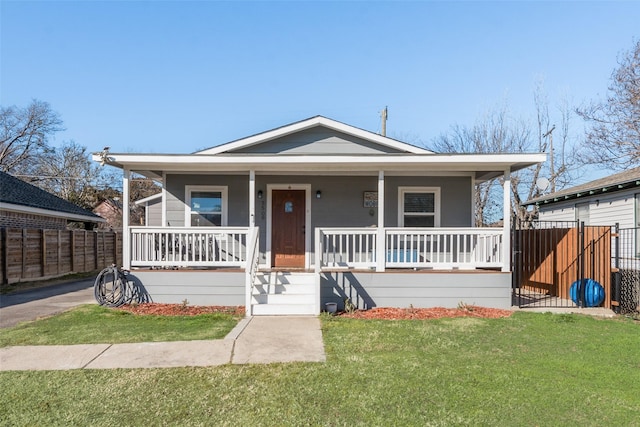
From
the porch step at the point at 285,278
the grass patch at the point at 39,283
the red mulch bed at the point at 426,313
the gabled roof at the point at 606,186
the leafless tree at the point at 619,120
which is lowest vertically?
the grass patch at the point at 39,283

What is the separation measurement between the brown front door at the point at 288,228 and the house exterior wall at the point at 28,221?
970 cm

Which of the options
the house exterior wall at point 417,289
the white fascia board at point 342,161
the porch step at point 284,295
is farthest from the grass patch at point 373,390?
the white fascia board at point 342,161

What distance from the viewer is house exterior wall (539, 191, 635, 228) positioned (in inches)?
373

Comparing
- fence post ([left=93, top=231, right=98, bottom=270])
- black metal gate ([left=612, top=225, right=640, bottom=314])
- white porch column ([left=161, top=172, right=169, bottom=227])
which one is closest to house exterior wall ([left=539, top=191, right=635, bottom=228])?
black metal gate ([left=612, top=225, right=640, bottom=314])

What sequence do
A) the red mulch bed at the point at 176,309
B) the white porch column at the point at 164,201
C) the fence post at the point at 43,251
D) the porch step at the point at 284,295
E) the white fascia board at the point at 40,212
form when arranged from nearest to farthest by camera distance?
the porch step at the point at 284,295 < the red mulch bed at the point at 176,309 < the white porch column at the point at 164,201 < the white fascia board at the point at 40,212 < the fence post at the point at 43,251

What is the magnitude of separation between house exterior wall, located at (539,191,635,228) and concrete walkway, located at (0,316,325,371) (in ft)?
28.7

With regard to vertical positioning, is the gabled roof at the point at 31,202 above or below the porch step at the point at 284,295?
above

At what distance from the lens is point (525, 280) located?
1038 centimetres

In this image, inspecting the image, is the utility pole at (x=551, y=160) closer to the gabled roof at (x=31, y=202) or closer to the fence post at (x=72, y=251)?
the fence post at (x=72, y=251)

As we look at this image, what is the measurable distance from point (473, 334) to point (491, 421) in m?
2.77

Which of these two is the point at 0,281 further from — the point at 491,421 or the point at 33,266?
the point at 491,421

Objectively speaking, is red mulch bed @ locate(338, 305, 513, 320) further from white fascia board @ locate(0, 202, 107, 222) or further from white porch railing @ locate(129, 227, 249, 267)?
white fascia board @ locate(0, 202, 107, 222)

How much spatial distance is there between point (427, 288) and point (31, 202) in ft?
48.2

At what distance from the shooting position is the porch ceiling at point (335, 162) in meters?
7.70
